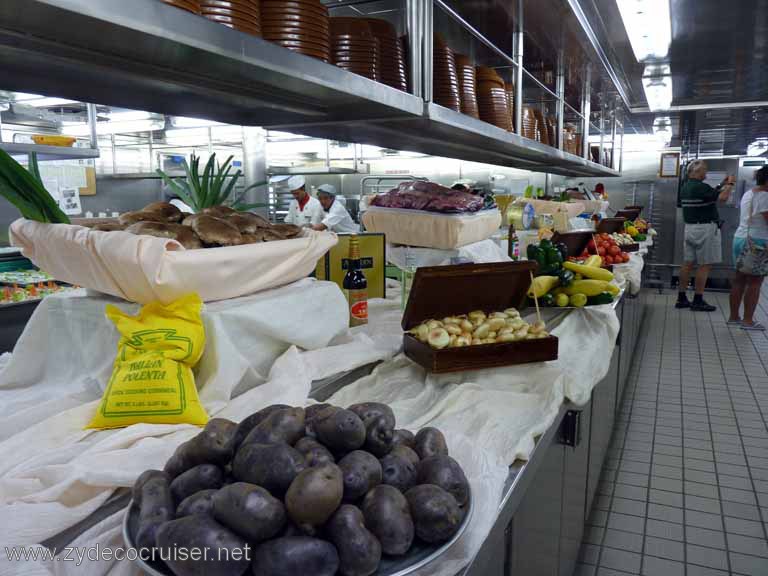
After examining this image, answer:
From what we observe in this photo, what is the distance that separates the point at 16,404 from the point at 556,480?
Result: 1569mm

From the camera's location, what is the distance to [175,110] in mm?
1867

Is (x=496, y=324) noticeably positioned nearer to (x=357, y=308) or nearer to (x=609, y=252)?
(x=357, y=308)

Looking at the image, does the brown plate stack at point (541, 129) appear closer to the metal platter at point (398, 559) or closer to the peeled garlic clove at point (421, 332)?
the peeled garlic clove at point (421, 332)

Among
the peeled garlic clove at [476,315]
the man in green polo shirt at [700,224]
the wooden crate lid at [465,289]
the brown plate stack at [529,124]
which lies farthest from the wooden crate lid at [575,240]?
the man in green polo shirt at [700,224]

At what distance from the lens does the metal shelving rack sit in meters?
0.97

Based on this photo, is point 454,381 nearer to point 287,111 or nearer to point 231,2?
point 287,111

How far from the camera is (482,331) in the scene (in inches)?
73.3

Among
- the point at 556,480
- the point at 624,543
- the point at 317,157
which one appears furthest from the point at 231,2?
the point at 317,157

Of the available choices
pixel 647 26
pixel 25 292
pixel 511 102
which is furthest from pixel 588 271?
pixel 25 292

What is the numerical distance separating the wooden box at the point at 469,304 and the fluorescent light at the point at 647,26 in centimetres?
268

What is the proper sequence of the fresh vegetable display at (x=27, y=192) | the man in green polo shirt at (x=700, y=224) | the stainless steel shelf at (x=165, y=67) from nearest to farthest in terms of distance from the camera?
the stainless steel shelf at (x=165, y=67) < the fresh vegetable display at (x=27, y=192) < the man in green polo shirt at (x=700, y=224)

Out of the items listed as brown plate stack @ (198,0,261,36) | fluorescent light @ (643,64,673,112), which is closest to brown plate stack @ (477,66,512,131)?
brown plate stack @ (198,0,261,36)

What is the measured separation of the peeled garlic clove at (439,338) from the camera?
173cm

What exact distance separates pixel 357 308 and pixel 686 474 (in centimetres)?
239
